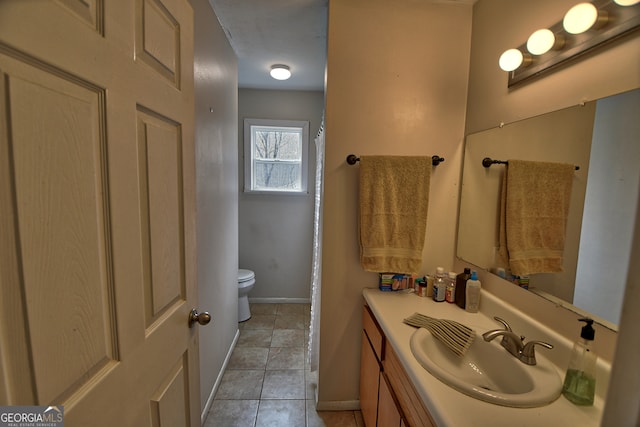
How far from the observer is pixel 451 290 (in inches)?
58.4

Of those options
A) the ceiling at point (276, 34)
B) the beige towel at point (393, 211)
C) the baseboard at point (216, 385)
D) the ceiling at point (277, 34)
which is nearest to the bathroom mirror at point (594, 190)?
the beige towel at point (393, 211)

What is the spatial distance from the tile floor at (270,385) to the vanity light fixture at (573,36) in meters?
2.05

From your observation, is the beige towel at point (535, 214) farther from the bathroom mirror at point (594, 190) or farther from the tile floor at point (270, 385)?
the tile floor at point (270, 385)

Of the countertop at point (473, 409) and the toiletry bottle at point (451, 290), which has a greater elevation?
the toiletry bottle at point (451, 290)

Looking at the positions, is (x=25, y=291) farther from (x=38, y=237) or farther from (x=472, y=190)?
(x=472, y=190)

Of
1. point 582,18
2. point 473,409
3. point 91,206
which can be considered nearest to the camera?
point 91,206

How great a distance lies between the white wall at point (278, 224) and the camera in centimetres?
305

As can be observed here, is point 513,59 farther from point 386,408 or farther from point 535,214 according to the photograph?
point 386,408

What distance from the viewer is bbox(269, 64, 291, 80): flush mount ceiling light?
2436 millimetres

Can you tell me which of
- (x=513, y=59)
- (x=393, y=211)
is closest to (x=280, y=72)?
(x=393, y=211)

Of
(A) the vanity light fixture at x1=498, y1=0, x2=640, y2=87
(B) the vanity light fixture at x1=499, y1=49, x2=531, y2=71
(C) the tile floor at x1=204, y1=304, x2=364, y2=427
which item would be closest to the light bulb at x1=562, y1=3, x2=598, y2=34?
(A) the vanity light fixture at x1=498, y1=0, x2=640, y2=87

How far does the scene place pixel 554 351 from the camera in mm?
1001

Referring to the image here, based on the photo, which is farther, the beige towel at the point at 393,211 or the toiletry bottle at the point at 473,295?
the beige towel at the point at 393,211

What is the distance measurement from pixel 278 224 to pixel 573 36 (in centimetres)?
272
